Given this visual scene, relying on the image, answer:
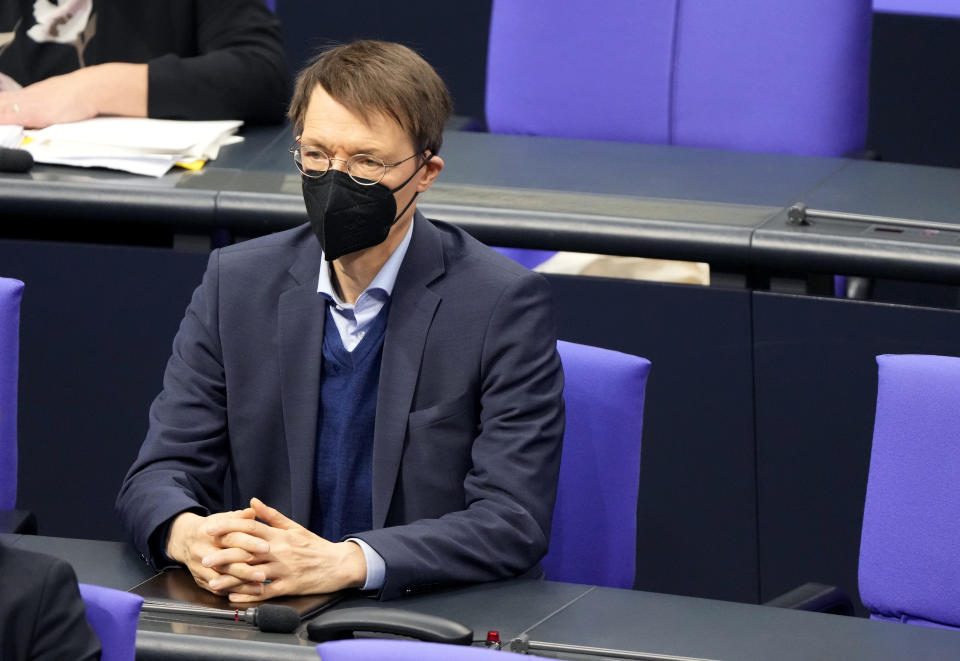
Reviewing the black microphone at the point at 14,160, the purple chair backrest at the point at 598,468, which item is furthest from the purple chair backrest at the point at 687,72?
the purple chair backrest at the point at 598,468

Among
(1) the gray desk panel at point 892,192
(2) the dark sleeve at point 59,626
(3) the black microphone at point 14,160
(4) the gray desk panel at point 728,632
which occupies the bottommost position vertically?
(4) the gray desk panel at point 728,632

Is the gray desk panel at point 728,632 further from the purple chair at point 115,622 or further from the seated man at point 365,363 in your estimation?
the purple chair at point 115,622

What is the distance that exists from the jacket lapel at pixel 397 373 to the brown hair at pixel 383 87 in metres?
0.19

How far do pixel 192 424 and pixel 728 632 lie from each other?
764mm

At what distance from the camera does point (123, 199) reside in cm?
279

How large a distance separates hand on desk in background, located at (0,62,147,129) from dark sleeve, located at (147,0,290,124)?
3cm

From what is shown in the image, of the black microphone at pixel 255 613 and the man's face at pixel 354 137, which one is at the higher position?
the man's face at pixel 354 137

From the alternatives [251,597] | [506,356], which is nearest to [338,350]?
[506,356]

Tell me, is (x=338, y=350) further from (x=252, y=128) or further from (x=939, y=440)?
(x=252, y=128)

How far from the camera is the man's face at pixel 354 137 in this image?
204 centimetres

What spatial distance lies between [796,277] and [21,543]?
128 centimetres

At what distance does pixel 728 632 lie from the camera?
5.72ft

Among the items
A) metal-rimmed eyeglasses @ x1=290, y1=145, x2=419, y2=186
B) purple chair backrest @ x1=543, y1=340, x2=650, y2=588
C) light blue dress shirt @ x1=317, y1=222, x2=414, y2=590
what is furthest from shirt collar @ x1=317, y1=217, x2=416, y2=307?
purple chair backrest @ x1=543, y1=340, x2=650, y2=588

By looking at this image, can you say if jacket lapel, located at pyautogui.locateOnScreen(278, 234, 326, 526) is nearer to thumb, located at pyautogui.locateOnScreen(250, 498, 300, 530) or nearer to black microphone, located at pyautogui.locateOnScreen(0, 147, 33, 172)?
thumb, located at pyautogui.locateOnScreen(250, 498, 300, 530)
